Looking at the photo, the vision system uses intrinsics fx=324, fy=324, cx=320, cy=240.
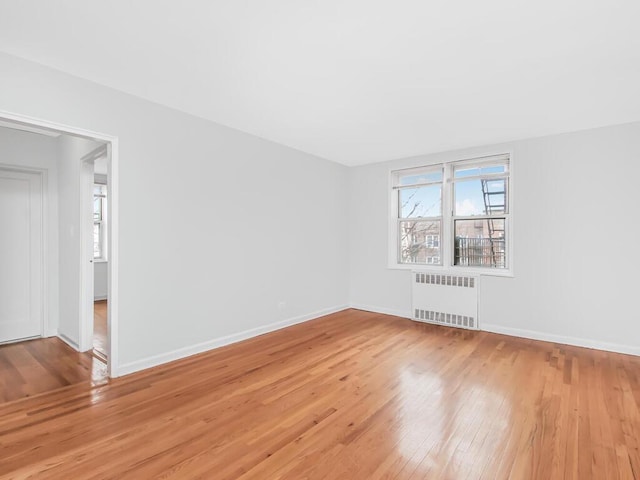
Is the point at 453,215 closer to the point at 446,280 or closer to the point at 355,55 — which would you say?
the point at 446,280

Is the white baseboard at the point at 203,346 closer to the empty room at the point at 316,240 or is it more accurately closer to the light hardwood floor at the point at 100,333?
the empty room at the point at 316,240

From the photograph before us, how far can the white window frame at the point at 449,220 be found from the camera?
14.4 ft


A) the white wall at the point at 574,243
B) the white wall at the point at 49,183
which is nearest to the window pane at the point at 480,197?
the white wall at the point at 574,243

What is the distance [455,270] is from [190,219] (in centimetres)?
375

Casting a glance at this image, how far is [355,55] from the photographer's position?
2381 mm

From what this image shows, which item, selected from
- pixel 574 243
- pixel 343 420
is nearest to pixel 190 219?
pixel 343 420

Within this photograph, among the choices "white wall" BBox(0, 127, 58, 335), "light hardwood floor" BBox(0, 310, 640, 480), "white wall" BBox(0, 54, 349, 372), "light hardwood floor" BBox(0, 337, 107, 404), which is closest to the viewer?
"light hardwood floor" BBox(0, 310, 640, 480)

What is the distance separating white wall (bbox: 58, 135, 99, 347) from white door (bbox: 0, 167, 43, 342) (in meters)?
0.26

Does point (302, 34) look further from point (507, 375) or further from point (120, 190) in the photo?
point (507, 375)

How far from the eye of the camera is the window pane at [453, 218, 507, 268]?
456 centimetres

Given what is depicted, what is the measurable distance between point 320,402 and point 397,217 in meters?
3.70

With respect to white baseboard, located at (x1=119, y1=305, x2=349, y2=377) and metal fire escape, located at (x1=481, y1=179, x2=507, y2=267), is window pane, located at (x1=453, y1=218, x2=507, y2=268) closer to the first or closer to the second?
metal fire escape, located at (x1=481, y1=179, x2=507, y2=267)

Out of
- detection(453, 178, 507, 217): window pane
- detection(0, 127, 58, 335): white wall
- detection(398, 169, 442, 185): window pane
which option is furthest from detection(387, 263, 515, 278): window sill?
detection(0, 127, 58, 335): white wall

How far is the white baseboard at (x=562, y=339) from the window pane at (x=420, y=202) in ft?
6.05
